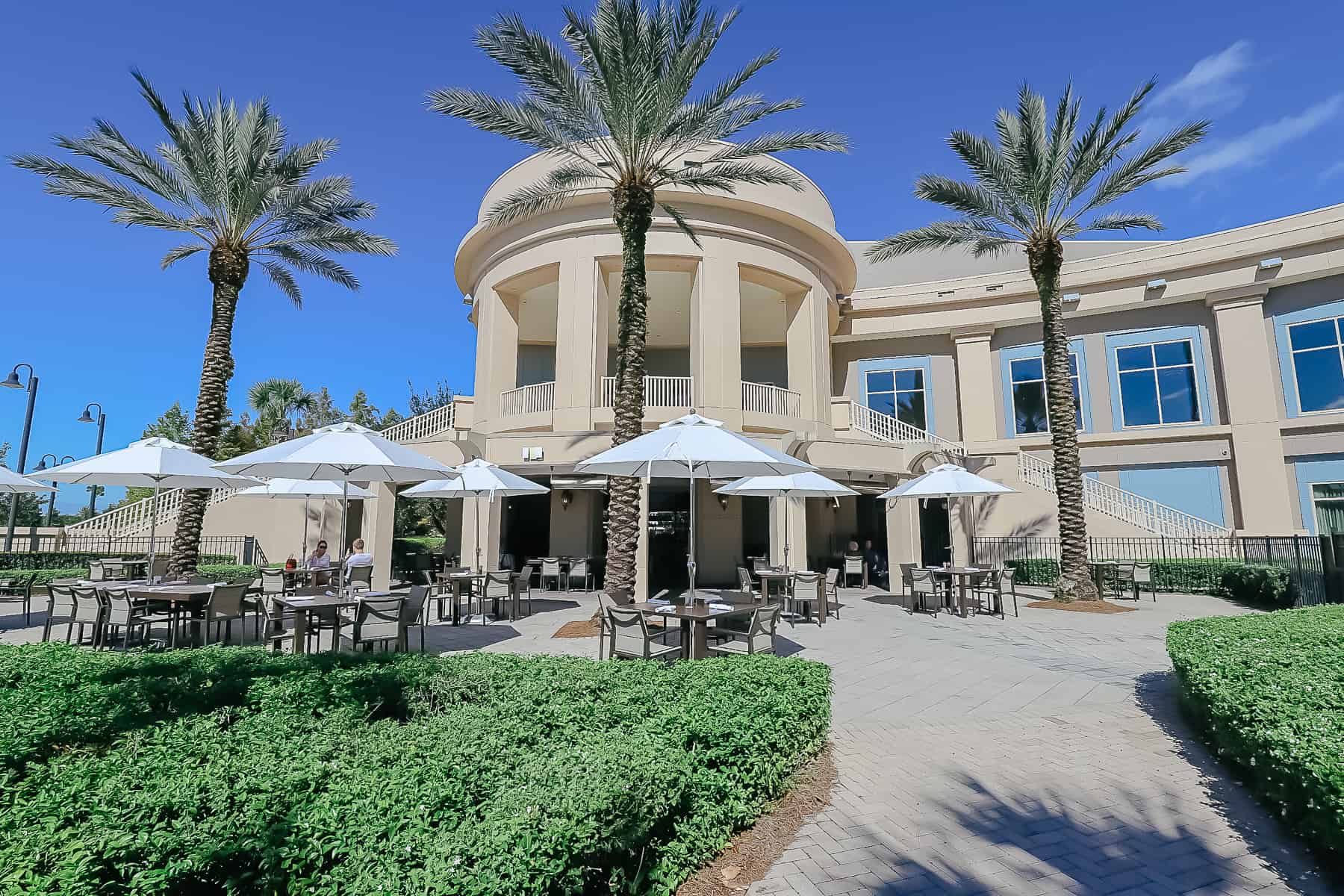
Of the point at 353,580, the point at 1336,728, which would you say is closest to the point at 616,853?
the point at 1336,728

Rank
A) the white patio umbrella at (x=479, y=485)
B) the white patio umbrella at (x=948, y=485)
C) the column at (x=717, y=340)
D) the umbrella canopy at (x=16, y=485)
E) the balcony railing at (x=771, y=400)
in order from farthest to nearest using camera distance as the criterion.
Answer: the balcony railing at (x=771, y=400), the column at (x=717, y=340), the white patio umbrella at (x=948, y=485), the white patio umbrella at (x=479, y=485), the umbrella canopy at (x=16, y=485)

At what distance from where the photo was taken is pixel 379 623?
7609mm

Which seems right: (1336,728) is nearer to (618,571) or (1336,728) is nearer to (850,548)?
(618,571)

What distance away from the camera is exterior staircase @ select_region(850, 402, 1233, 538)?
18.3 m

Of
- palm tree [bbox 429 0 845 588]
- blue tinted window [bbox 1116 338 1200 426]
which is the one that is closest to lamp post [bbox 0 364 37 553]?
palm tree [bbox 429 0 845 588]

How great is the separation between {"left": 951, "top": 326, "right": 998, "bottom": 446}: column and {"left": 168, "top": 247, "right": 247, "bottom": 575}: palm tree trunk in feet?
70.5

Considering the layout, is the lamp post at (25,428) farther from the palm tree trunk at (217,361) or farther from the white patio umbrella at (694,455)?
the white patio umbrella at (694,455)

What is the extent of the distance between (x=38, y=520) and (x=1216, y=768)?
5272 cm

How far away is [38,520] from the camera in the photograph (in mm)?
38281

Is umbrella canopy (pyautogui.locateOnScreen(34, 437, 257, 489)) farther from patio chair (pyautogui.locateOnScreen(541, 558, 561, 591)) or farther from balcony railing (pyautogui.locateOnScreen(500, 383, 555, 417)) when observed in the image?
balcony railing (pyautogui.locateOnScreen(500, 383, 555, 417))

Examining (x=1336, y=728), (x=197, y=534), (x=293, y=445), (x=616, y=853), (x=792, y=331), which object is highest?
(x=792, y=331)

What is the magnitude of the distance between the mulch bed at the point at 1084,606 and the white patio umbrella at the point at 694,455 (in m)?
8.65

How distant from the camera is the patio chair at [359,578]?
1001 centimetres

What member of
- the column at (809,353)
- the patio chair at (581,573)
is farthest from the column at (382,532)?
the column at (809,353)
